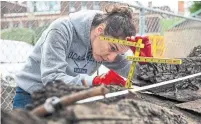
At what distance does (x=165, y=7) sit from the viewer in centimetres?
724

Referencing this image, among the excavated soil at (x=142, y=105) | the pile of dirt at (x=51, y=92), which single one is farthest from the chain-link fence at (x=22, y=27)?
the pile of dirt at (x=51, y=92)

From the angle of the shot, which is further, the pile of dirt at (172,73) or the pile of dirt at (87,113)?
the pile of dirt at (172,73)

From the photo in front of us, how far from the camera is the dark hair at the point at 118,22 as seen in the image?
223 centimetres

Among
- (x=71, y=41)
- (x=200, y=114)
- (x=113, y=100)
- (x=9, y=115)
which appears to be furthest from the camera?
(x=71, y=41)

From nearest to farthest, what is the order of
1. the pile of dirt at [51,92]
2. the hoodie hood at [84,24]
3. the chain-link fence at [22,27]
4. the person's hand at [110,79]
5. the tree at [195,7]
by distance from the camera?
the pile of dirt at [51,92] < the person's hand at [110,79] < the hoodie hood at [84,24] < the chain-link fence at [22,27] < the tree at [195,7]

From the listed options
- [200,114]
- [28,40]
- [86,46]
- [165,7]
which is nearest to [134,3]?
[28,40]

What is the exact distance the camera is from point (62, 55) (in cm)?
225

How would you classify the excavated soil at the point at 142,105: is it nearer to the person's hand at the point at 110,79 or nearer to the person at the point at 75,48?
the person's hand at the point at 110,79

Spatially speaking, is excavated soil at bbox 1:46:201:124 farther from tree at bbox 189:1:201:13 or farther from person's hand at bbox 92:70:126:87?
tree at bbox 189:1:201:13

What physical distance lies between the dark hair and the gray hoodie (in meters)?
0.15

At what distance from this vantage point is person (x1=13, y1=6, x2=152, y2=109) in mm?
2195

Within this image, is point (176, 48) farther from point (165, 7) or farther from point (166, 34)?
point (165, 7)

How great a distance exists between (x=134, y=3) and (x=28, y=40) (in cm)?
151

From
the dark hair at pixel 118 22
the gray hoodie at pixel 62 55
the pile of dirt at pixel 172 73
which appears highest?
the dark hair at pixel 118 22
